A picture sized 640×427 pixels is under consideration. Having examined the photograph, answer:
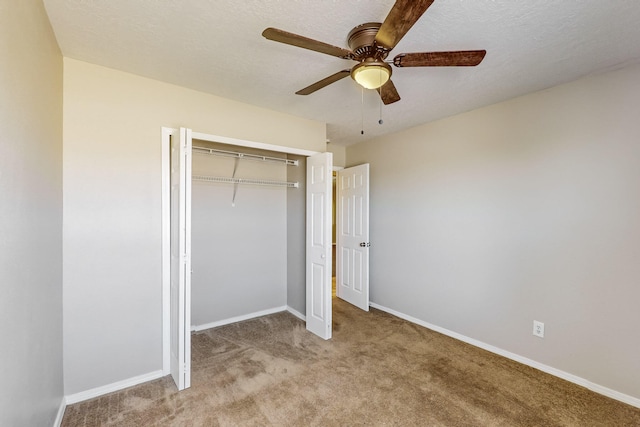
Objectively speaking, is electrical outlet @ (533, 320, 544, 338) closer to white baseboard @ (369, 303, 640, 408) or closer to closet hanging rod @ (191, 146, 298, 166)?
white baseboard @ (369, 303, 640, 408)

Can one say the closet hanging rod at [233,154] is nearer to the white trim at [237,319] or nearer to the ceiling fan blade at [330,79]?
the ceiling fan blade at [330,79]

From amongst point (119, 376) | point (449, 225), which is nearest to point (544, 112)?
point (449, 225)

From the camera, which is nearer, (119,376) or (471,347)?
(119,376)

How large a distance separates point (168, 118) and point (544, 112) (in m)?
3.32

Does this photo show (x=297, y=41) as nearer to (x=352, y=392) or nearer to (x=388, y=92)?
(x=388, y=92)

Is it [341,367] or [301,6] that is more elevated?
[301,6]

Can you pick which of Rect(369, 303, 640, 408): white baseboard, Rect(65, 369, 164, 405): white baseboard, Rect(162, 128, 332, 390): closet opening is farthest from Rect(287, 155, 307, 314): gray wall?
Rect(65, 369, 164, 405): white baseboard

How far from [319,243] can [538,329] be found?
86.7 inches

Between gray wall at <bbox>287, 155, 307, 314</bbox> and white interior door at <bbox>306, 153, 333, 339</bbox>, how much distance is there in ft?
0.93

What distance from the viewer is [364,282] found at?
3.97 metres

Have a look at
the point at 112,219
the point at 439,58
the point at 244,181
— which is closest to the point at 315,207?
the point at 244,181

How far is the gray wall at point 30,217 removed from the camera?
1097 mm

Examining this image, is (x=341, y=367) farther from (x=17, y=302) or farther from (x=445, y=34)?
(x=445, y=34)

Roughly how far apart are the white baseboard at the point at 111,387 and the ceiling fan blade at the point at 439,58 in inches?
117
